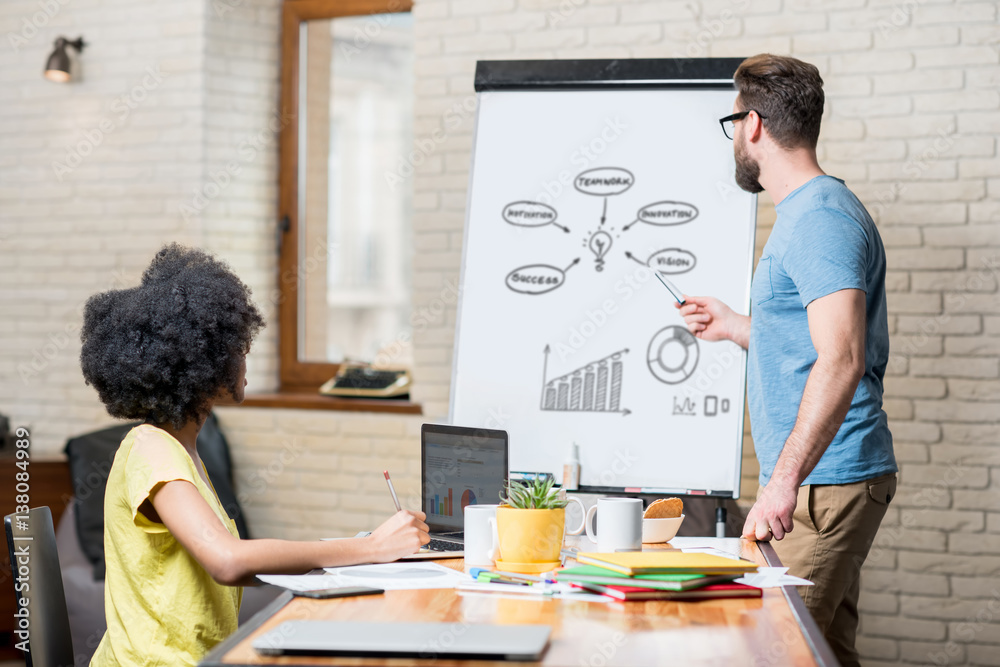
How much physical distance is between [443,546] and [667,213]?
1.20 m

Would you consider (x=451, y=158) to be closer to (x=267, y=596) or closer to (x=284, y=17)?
(x=284, y=17)

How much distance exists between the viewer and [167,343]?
1504mm

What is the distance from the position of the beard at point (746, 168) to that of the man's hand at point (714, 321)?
288 millimetres

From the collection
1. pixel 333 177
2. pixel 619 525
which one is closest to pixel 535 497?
pixel 619 525

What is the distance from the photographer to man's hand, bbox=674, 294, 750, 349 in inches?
85.8

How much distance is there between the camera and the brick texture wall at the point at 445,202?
293 centimetres

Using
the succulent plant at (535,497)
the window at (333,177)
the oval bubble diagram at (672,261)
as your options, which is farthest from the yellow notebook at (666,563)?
the window at (333,177)

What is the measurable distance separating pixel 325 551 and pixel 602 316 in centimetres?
124

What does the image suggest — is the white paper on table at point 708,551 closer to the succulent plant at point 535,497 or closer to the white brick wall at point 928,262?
the succulent plant at point 535,497

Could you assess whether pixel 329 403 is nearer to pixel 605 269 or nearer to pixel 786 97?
pixel 605 269

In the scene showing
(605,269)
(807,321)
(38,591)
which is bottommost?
(38,591)

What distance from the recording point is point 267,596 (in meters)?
3.35

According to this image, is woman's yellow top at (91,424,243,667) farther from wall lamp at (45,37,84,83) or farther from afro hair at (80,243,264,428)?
wall lamp at (45,37,84,83)

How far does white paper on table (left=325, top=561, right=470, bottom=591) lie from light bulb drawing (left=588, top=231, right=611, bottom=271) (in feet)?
3.90
